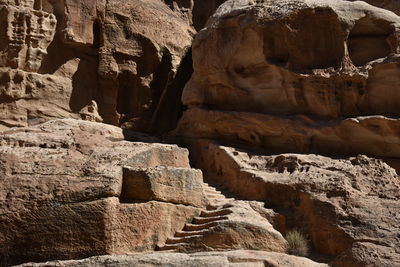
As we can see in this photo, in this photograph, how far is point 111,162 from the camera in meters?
11.7

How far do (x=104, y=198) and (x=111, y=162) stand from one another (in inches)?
46.8

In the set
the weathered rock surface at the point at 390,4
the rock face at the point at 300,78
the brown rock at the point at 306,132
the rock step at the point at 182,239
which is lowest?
the rock step at the point at 182,239

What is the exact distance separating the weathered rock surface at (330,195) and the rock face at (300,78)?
1.02 meters

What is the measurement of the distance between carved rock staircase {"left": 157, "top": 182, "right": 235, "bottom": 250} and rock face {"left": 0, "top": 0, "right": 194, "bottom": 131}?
20.6 ft

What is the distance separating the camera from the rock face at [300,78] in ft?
49.8

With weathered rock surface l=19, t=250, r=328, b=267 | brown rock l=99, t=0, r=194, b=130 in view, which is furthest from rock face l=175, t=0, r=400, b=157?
weathered rock surface l=19, t=250, r=328, b=267

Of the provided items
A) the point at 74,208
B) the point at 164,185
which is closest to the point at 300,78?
the point at 164,185

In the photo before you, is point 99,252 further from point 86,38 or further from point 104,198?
point 86,38

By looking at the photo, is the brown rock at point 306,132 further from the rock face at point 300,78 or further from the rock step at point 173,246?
the rock step at point 173,246

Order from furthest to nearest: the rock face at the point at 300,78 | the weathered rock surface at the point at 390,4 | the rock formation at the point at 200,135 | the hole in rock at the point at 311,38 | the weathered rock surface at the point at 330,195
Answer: the weathered rock surface at the point at 390,4 < the hole in rock at the point at 311,38 < the rock face at the point at 300,78 < the weathered rock surface at the point at 330,195 < the rock formation at the point at 200,135

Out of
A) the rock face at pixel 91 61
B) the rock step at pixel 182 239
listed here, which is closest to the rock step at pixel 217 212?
the rock step at pixel 182 239

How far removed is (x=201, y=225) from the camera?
1151 centimetres

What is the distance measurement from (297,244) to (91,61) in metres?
9.42

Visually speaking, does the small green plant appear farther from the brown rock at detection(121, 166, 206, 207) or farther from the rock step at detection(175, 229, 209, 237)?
→ the brown rock at detection(121, 166, 206, 207)
